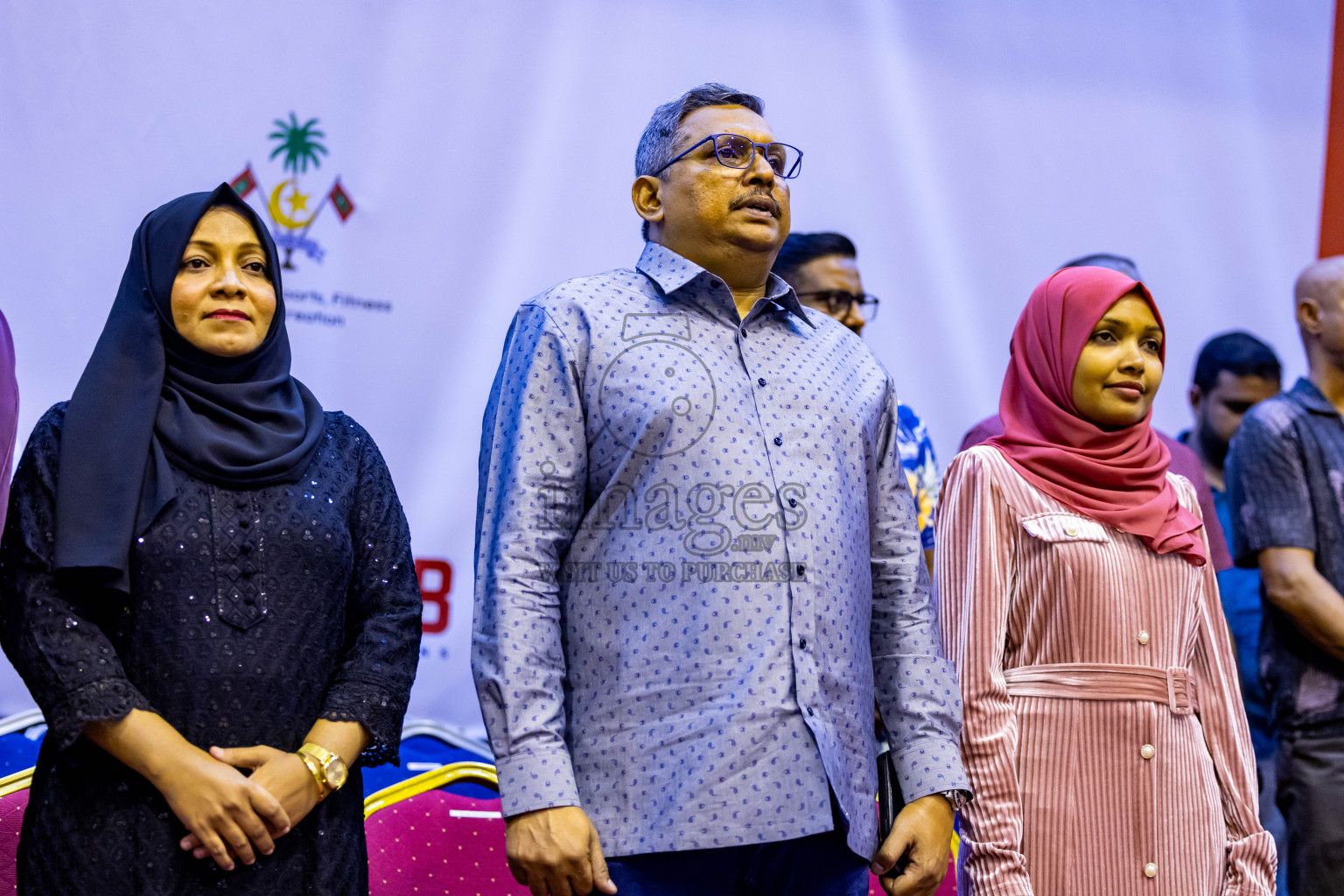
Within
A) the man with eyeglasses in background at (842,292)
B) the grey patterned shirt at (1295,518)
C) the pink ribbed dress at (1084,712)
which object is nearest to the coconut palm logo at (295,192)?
the man with eyeglasses in background at (842,292)

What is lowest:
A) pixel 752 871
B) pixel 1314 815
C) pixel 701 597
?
pixel 1314 815

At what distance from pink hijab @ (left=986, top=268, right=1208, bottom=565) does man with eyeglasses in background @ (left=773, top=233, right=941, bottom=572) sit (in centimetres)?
68

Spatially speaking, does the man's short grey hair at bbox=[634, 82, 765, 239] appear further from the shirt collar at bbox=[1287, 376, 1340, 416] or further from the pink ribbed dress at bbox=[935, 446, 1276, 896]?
the shirt collar at bbox=[1287, 376, 1340, 416]

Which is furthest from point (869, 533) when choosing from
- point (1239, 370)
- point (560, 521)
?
point (1239, 370)

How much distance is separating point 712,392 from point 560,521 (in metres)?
0.27

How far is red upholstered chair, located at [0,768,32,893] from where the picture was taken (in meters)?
2.19

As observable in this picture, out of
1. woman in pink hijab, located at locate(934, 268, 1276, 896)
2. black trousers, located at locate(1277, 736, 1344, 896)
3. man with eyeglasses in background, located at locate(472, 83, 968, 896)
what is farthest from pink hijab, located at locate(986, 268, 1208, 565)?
black trousers, located at locate(1277, 736, 1344, 896)

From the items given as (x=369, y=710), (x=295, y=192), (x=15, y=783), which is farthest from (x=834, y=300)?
(x=15, y=783)

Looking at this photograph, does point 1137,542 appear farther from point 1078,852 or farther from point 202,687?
point 202,687

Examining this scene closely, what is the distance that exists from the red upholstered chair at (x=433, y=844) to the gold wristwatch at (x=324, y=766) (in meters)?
0.58

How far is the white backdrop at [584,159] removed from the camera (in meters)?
2.92

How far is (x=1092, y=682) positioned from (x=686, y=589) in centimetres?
73

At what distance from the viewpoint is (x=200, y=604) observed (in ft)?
5.52

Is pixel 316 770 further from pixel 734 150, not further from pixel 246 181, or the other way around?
pixel 246 181
